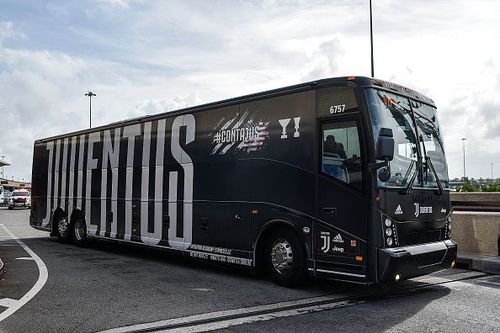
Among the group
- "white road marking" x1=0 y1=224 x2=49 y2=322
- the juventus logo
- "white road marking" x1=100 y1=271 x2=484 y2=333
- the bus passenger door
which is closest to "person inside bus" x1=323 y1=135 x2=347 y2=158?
the bus passenger door

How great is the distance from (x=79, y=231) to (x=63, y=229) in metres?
1.07

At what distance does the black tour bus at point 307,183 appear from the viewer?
7504 millimetres

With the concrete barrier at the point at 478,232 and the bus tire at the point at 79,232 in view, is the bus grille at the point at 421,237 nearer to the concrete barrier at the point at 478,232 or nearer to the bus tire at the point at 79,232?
the concrete barrier at the point at 478,232

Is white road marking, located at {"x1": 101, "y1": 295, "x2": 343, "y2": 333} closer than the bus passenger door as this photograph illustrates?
Yes

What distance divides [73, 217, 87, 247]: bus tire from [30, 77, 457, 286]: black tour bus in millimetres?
3282

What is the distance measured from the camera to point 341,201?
7734 millimetres

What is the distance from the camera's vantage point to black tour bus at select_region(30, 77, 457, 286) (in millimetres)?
7504

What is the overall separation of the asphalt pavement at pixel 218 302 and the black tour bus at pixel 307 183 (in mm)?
465

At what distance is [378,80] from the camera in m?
7.95

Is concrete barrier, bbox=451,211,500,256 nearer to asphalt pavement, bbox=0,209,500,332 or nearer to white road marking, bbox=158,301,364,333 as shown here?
asphalt pavement, bbox=0,209,500,332

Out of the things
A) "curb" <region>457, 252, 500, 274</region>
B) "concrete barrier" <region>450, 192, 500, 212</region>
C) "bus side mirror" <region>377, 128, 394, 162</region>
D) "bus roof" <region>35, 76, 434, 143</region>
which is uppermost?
"bus roof" <region>35, 76, 434, 143</region>

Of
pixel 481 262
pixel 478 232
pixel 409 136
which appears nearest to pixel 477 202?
pixel 478 232

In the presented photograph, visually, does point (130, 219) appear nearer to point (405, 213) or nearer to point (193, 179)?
point (193, 179)

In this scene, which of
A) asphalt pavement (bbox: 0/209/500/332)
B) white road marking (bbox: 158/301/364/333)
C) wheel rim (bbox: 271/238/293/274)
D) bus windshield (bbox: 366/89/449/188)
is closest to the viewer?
white road marking (bbox: 158/301/364/333)
